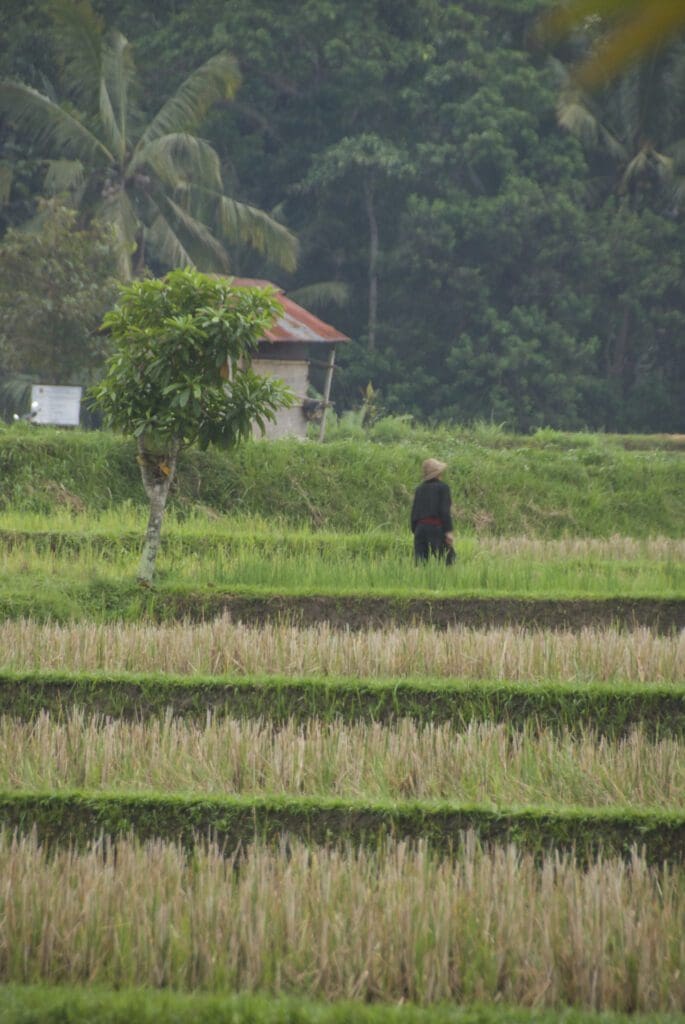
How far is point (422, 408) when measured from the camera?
3381 cm

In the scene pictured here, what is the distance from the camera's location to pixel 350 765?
6418mm

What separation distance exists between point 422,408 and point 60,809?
28343 millimetres

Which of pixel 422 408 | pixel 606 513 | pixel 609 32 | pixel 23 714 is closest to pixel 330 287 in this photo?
pixel 422 408

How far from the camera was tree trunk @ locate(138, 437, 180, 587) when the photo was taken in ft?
37.1

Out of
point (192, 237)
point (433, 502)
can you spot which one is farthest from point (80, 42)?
point (433, 502)

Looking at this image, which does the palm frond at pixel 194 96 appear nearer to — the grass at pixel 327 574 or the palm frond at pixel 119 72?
the palm frond at pixel 119 72

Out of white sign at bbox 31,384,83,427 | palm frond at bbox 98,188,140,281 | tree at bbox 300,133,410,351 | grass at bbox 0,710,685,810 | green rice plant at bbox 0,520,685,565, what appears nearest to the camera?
grass at bbox 0,710,685,810

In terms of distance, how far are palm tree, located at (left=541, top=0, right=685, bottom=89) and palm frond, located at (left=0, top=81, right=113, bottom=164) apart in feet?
85.9

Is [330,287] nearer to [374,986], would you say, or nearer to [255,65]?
[255,65]

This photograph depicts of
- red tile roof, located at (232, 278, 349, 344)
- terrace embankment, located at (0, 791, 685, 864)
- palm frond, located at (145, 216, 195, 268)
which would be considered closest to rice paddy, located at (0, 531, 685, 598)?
terrace embankment, located at (0, 791, 685, 864)

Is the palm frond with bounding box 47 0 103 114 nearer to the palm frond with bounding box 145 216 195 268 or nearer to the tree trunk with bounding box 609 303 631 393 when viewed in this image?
the palm frond with bounding box 145 216 195 268

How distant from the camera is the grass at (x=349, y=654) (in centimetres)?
893

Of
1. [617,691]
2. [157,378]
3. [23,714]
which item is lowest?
[23,714]

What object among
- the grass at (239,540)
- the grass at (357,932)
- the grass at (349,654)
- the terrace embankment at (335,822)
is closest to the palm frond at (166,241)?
the grass at (239,540)
